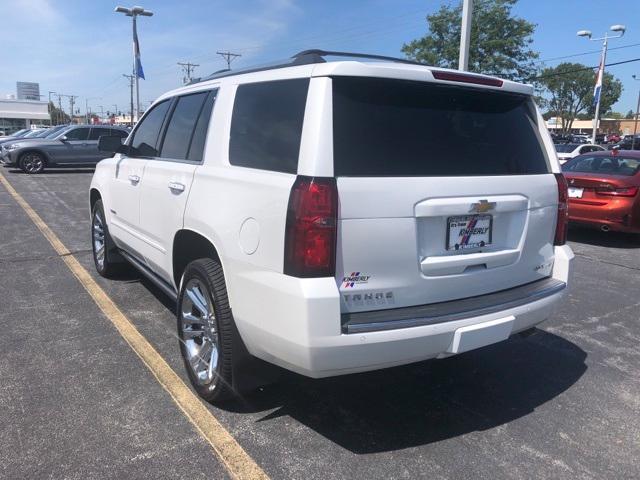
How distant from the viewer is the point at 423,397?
137 inches

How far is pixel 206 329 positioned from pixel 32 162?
1864 cm

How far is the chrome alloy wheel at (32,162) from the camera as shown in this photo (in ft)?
62.5

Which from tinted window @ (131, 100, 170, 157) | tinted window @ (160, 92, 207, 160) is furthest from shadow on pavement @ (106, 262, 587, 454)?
tinted window @ (131, 100, 170, 157)

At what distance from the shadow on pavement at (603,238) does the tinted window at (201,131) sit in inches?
291

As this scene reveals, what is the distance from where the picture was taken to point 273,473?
8.77 ft

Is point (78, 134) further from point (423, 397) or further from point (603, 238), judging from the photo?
point (423, 397)

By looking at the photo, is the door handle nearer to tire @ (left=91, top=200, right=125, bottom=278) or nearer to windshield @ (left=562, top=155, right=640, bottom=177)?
tire @ (left=91, top=200, right=125, bottom=278)

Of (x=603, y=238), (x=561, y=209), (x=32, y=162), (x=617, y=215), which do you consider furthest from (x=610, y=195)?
(x=32, y=162)

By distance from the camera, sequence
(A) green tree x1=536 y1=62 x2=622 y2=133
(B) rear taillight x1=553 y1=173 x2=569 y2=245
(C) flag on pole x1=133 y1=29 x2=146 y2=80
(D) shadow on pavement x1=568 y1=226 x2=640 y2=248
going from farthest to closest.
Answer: (A) green tree x1=536 y1=62 x2=622 y2=133 < (C) flag on pole x1=133 y1=29 x2=146 y2=80 < (D) shadow on pavement x1=568 y1=226 x2=640 y2=248 < (B) rear taillight x1=553 y1=173 x2=569 y2=245

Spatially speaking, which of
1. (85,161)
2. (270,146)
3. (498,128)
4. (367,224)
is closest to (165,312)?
(270,146)

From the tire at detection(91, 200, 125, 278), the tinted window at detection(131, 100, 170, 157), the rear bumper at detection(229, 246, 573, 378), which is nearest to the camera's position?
the rear bumper at detection(229, 246, 573, 378)

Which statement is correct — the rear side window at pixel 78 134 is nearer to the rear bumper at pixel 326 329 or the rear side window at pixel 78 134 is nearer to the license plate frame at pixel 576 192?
the license plate frame at pixel 576 192

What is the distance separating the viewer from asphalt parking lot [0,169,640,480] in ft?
9.05

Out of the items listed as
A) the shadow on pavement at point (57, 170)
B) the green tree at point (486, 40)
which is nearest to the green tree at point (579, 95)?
the green tree at point (486, 40)
